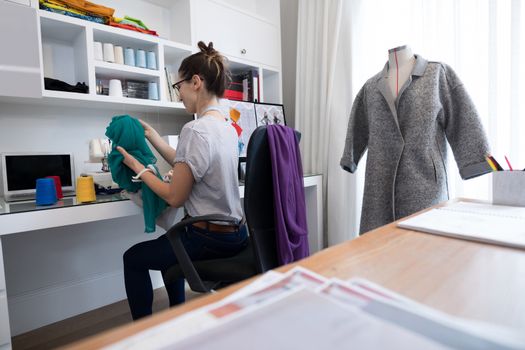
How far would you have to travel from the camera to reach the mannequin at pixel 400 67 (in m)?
1.39

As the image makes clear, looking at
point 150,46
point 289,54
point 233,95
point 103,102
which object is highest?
point 289,54

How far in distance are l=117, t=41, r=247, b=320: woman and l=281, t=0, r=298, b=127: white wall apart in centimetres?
155

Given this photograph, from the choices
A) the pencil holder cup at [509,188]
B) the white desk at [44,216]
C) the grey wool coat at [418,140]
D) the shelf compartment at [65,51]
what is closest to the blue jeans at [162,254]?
the white desk at [44,216]

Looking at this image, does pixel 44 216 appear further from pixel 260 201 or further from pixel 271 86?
pixel 271 86

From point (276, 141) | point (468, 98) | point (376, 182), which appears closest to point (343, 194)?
point (376, 182)

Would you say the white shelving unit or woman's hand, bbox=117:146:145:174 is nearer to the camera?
woman's hand, bbox=117:146:145:174

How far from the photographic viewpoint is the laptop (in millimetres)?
1506

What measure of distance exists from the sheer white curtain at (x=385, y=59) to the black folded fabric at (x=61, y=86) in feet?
4.99

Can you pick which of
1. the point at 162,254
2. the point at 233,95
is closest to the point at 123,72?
the point at 233,95

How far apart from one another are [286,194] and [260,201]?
0.32ft

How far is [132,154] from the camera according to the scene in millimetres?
1392

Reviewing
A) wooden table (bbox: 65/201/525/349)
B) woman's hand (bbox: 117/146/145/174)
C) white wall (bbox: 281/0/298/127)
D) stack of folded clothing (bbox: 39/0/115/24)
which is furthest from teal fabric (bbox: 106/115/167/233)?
white wall (bbox: 281/0/298/127)

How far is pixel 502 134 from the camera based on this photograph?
1647 mm

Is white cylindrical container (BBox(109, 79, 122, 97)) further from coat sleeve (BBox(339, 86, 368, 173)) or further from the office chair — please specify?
coat sleeve (BBox(339, 86, 368, 173))
